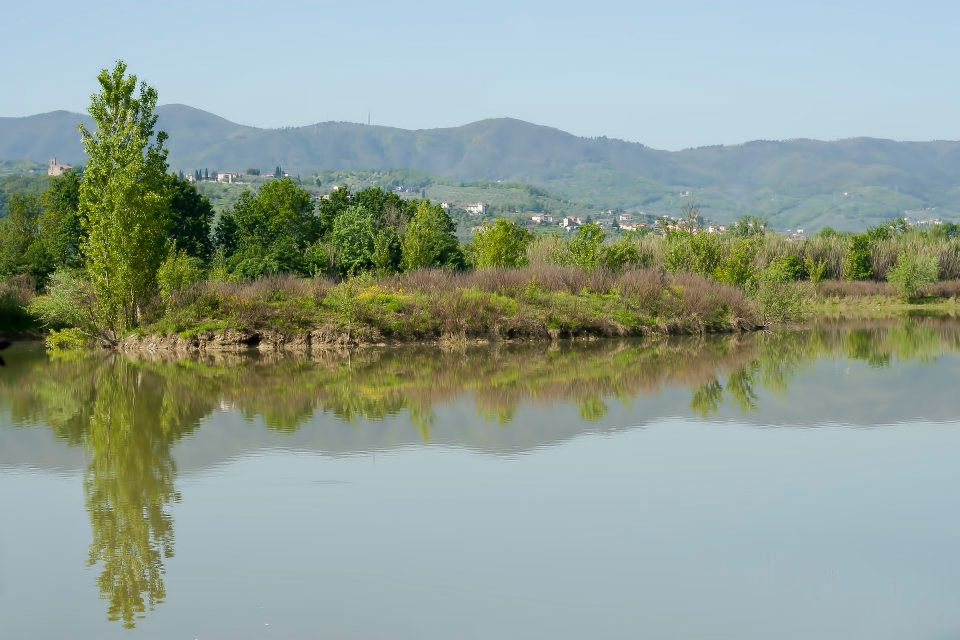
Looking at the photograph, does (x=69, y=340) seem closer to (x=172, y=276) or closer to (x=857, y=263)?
(x=172, y=276)

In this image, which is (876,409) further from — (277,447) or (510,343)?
(510,343)

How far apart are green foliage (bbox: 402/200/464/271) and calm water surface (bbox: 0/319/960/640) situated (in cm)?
2553

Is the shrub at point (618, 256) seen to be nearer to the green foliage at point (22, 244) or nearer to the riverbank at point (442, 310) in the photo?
the riverbank at point (442, 310)

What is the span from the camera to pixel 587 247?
4066 cm

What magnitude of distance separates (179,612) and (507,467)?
618cm

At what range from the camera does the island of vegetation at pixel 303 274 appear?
96.1ft

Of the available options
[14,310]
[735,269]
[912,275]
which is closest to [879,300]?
[912,275]

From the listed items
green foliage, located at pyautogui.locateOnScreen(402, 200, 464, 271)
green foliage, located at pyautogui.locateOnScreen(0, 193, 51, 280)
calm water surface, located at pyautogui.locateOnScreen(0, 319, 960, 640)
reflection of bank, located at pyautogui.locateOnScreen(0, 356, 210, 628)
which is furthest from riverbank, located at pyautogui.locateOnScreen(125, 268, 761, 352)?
green foliage, located at pyautogui.locateOnScreen(0, 193, 51, 280)

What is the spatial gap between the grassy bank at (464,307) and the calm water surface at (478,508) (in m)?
7.25

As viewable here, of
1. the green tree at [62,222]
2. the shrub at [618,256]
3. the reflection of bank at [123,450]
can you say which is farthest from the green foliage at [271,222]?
the reflection of bank at [123,450]

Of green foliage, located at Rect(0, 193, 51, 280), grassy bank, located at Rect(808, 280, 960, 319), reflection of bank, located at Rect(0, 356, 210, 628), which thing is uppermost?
green foliage, located at Rect(0, 193, 51, 280)

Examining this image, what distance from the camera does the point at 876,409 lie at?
1920 centimetres

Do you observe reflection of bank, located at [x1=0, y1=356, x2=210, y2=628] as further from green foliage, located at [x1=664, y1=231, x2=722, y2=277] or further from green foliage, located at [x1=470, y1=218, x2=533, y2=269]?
green foliage, located at [x1=664, y1=231, x2=722, y2=277]

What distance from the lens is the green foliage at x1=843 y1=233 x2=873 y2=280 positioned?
61.5 meters
